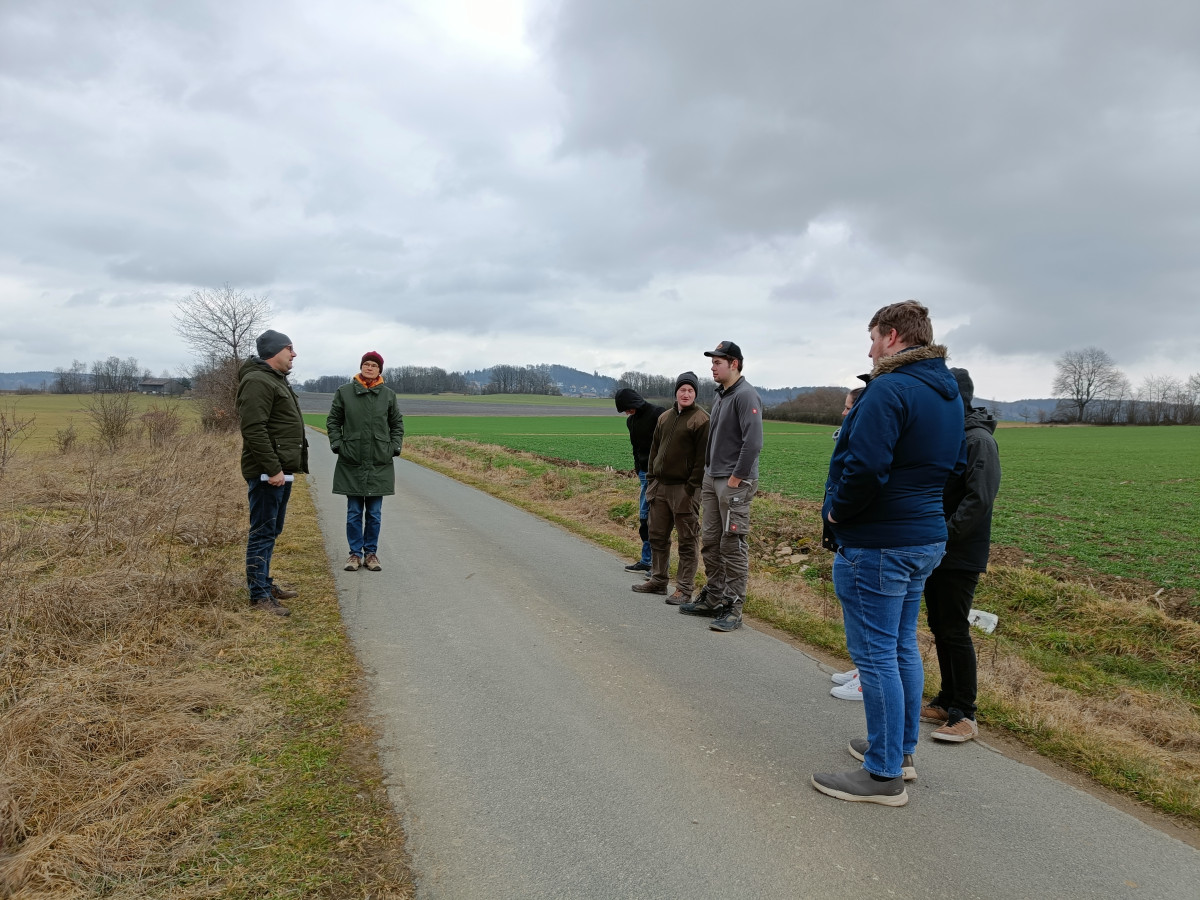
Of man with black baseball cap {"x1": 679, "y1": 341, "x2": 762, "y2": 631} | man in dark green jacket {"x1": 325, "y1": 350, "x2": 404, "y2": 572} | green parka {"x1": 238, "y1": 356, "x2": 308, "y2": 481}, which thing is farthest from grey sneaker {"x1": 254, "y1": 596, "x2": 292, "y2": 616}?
man with black baseball cap {"x1": 679, "y1": 341, "x2": 762, "y2": 631}

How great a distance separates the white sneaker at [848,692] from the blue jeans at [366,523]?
16.5 ft

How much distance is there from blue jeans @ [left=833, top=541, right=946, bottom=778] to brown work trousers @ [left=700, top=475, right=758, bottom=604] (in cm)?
244

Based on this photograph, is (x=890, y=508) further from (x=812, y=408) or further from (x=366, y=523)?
(x=812, y=408)

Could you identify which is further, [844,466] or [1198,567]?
[1198,567]

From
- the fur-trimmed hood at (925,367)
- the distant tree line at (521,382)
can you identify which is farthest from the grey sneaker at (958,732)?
the distant tree line at (521,382)

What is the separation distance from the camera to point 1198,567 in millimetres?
9656

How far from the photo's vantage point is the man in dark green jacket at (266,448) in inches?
228

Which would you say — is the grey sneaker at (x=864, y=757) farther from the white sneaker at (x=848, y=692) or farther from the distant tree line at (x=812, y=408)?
the distant tree line at (x=812, y=408)

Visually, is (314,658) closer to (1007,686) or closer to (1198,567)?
(1007,686)

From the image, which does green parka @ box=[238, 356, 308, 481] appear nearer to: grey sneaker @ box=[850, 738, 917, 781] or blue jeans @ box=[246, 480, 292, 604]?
blue jeans @ box=[246, 480, 292, 604]

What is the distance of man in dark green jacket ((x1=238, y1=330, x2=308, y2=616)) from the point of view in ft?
19.0

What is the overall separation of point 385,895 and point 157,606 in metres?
3.52

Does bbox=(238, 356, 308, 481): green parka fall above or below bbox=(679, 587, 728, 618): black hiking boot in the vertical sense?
above

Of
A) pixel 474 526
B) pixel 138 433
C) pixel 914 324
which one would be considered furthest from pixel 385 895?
pixel 138 433
